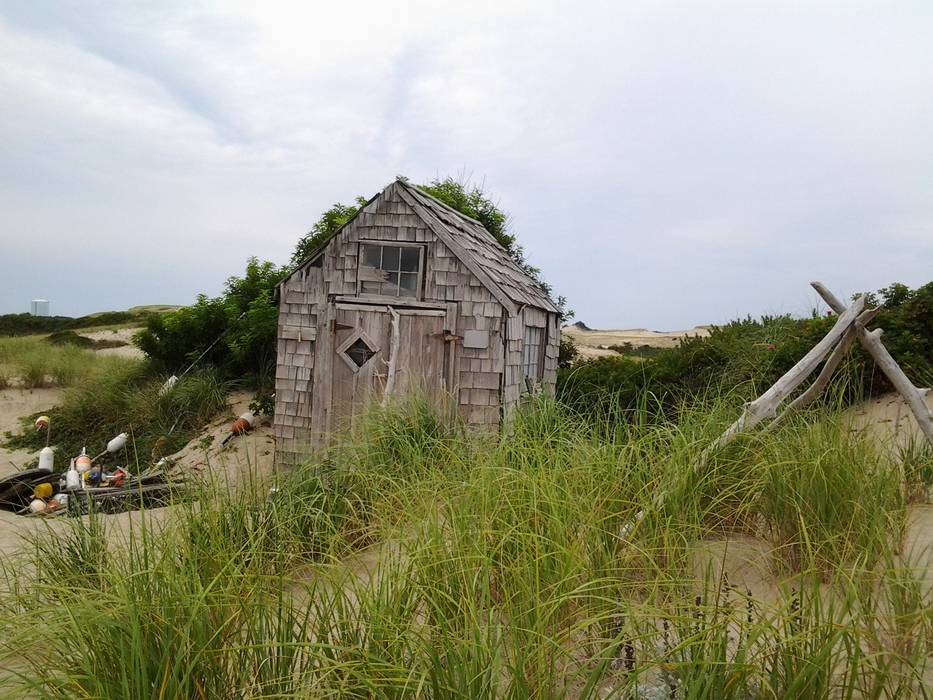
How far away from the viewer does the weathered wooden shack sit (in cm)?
971

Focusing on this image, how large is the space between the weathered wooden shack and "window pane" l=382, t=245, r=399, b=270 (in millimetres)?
17

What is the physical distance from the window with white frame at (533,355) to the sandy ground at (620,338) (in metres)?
13.5

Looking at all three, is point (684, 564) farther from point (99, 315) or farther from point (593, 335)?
point (99, 315)

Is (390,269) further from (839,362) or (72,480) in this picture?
(72,480)

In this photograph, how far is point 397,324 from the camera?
1004 cm

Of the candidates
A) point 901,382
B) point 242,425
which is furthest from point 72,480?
point 901,382

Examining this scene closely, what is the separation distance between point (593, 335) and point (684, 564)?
103 feet

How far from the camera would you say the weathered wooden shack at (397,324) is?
971 cm

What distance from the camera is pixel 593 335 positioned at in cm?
3497

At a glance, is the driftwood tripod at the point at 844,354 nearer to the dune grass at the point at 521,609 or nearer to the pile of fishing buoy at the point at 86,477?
the dune grass at the point at 521,609

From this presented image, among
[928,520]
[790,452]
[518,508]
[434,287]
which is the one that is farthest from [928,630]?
[434,287]

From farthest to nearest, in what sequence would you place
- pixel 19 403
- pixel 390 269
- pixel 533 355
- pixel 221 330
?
pixel 19 403 → pixel 221 330 → pixel 533 355 → pixel 390 269

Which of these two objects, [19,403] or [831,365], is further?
[19,403]

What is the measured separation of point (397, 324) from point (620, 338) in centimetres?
2356
